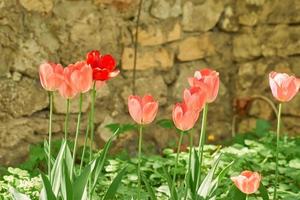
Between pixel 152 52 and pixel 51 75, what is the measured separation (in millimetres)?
2153

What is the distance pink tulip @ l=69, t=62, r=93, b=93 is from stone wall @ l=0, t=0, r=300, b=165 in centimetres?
163

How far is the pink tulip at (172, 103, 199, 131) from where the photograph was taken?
1780mm

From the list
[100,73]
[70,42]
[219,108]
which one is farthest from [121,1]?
[100,73]

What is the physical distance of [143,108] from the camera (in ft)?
5.82

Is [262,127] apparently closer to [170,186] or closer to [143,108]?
[170,186]

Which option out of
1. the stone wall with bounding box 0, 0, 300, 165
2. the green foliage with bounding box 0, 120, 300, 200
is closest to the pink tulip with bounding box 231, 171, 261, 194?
the green foliage with bounding box 0, 120, 300, 200

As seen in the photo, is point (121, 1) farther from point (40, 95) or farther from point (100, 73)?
point (100, 73)

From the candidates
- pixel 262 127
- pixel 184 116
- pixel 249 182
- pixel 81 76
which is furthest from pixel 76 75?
pixel 262 127

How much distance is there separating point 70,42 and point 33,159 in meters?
0.67

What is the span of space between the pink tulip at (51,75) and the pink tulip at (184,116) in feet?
0.99

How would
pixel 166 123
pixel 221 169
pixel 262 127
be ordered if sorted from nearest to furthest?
pixel 221 169 → pixel 166 123 → pixel 262 127

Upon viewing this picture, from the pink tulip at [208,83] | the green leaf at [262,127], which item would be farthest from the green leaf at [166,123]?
the pink tulip at [208,83]

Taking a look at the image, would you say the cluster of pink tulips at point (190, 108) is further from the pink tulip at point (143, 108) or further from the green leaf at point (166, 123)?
the green leaf at point (166, 123)

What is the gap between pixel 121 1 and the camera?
147 inches
